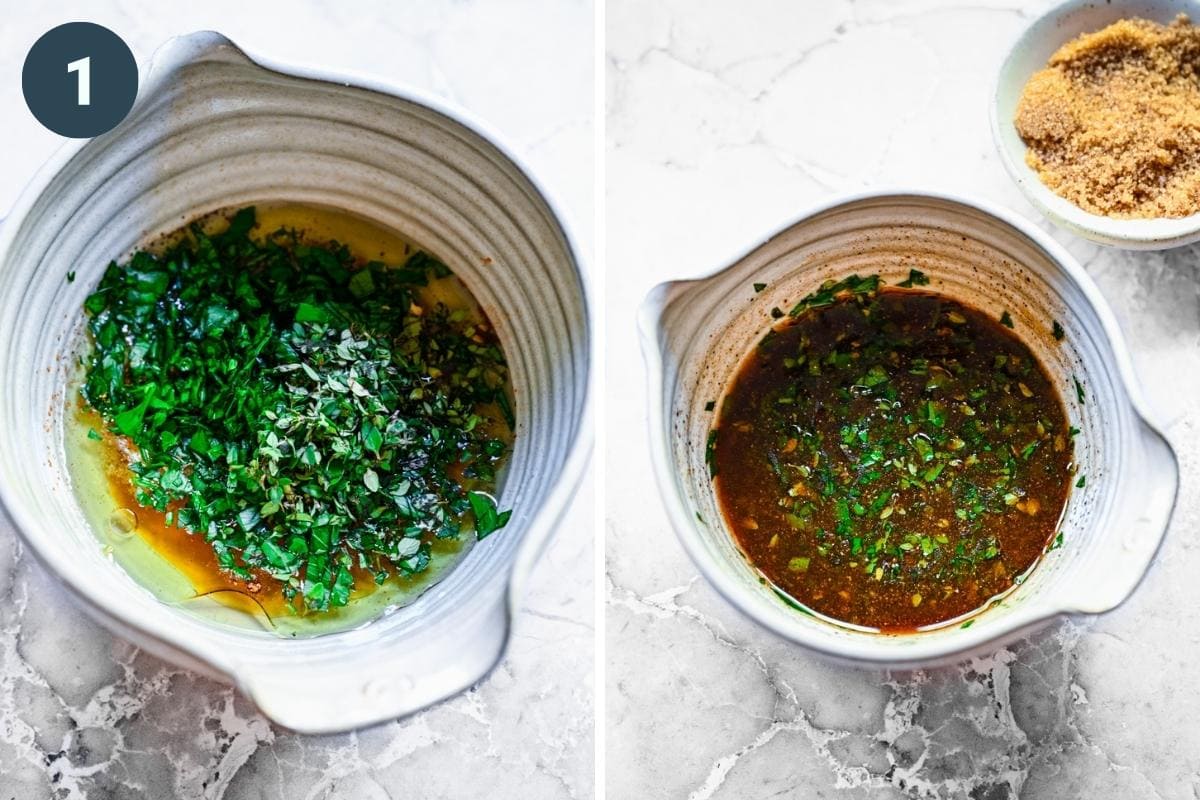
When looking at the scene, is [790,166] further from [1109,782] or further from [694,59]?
[1109,782]

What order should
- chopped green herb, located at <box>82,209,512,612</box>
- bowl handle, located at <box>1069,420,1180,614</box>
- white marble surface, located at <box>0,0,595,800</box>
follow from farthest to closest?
white marble surface, located at <box>0,0,595,800</box> → chopped green herb, located at <box>82,209,512,612</box> → bowl handle, located at <box>1069,420,1180,614</box>

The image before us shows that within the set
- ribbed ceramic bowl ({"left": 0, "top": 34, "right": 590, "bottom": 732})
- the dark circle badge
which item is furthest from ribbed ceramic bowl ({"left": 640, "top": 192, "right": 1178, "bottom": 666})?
the dark circle badge

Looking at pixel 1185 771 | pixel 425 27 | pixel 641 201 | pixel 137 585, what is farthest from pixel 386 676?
pixel 1185 771

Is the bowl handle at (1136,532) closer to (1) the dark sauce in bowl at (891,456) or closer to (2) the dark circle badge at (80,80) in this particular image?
(1) the dark sauce in bowl at (891,456)

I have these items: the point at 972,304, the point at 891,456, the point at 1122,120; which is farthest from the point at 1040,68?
the point at 891,456

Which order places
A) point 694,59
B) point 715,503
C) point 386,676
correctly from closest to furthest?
1. point 386,676
2. point 715,503
3. point 694,59

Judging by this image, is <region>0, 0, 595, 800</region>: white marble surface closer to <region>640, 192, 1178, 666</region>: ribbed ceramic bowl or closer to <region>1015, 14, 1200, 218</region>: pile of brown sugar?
<region>640, 192, 1178, 666</region>: ribbed ceramic bowl

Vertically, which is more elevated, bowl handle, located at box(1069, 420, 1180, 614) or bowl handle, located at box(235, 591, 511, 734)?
bowl handle, located at box(1069, 420, 1180, 614)
